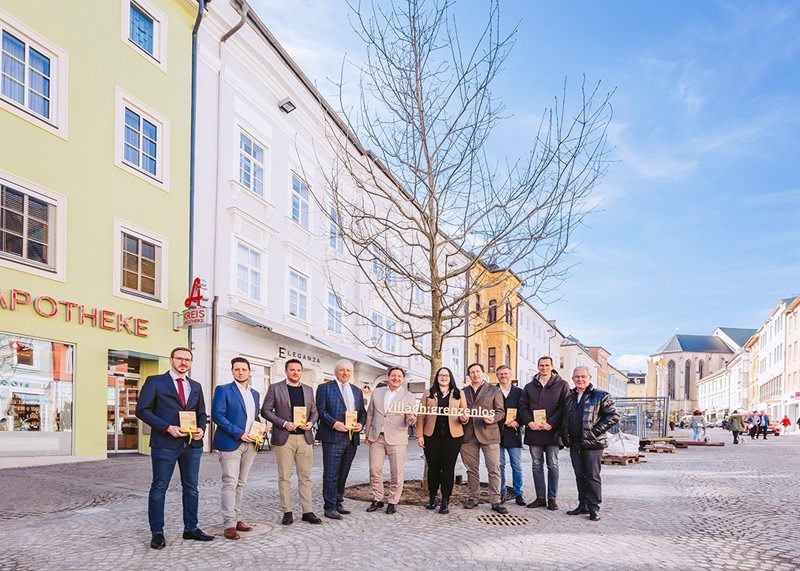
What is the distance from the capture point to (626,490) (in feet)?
37.7

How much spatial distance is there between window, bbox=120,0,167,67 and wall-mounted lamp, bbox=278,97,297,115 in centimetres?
538

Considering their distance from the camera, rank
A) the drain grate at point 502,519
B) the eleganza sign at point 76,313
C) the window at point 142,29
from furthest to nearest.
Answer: the window at point 142,29, the eleganza sign at point 76,313, the drain grate at point 502,519

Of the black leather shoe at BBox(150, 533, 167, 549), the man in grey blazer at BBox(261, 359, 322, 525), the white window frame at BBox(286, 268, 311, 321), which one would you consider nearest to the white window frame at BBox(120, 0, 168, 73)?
the white window frame at BBox(286, 268, 311, 321)

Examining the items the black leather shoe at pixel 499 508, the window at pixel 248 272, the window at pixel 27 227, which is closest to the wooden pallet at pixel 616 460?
the black leather shoe at pixel 499 508

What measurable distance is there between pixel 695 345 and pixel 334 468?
14877 centimetres

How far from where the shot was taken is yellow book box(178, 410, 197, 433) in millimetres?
6730

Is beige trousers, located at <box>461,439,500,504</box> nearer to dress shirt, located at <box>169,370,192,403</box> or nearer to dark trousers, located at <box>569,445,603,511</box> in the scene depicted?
dark trousers, located at <box>569,445,603,511</box>

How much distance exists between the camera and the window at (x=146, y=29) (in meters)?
16.8

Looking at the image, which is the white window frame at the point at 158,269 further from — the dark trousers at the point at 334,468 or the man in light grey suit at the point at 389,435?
the dark trousers at the point at 334,468

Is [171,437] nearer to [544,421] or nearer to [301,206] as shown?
[544,421]

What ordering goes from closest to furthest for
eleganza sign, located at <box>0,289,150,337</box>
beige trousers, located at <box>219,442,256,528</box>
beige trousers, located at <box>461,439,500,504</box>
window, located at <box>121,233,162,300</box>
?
beige trousers, located at <box>219,442,256,528</box> → beige trousers, located at <box>461,439,500,504</box> → eleganza sign, located at <box>0,289,150,337</box> → window, located at <box>121,233,162,300</box>

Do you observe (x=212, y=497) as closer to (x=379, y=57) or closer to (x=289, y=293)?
(x=379, y=57)

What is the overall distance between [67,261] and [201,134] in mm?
6001

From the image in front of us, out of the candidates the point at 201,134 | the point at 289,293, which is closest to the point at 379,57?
the point at 201,134
